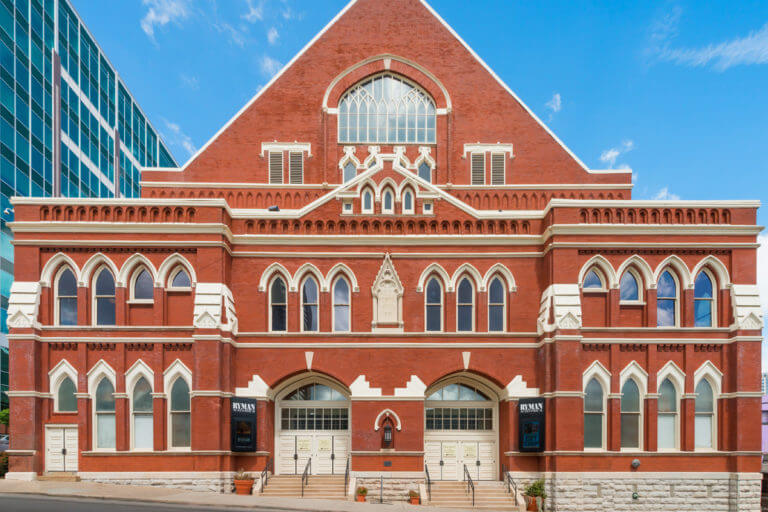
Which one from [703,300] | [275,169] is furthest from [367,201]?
[703,300]

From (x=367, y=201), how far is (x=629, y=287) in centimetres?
992

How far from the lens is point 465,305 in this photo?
24703 millimetres

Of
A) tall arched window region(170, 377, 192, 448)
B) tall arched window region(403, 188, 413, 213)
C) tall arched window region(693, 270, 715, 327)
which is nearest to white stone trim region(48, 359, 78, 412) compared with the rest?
tall arched window region(170, 377, 192, 448)

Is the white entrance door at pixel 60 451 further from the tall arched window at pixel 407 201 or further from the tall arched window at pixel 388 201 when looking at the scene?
the tall arched window at pixel 407 201

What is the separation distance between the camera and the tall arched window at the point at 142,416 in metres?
23.1

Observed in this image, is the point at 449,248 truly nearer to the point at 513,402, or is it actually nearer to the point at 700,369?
the point at 513,402

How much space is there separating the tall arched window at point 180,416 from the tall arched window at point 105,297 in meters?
3.38

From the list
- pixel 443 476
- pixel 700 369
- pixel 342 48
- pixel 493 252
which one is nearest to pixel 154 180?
pixel 342 48

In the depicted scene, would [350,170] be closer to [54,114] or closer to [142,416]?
[142,416]

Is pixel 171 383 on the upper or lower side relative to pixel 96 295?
lower

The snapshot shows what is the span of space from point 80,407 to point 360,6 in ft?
65.9

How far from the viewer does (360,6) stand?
3042 centimetres

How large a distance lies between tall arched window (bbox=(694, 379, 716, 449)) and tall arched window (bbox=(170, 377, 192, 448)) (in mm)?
17424

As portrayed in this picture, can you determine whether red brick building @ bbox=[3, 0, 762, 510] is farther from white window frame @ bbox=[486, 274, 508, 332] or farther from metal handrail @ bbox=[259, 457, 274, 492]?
metal handrail @ bbox=[259, 457, 274, 492]
